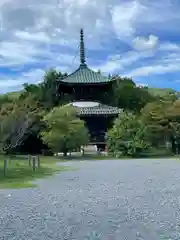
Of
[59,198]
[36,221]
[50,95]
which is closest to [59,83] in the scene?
[50,95]

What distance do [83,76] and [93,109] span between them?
19.2 ft

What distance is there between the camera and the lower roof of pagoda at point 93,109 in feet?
153

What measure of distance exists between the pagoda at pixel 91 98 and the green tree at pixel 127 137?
4719 millimetres

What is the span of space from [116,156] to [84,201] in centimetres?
2839

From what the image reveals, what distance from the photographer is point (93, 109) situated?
47906mm

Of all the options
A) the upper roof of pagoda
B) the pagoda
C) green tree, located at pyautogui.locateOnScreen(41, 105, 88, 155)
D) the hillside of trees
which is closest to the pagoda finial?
the upper roof of pagoda

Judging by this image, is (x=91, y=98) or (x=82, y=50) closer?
(x=91, y=98)

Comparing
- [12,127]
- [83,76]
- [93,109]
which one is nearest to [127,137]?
[93,109]

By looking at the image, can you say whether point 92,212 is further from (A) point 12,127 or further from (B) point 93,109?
(B) point 93,109

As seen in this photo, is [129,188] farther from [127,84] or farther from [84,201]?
[127,84]

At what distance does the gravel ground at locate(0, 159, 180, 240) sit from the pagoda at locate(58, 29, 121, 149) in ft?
100

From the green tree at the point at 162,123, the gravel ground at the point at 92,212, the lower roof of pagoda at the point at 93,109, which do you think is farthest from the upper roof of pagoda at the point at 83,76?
the gravel ground at the point at 92,212

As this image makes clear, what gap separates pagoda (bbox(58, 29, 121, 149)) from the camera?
47.2m

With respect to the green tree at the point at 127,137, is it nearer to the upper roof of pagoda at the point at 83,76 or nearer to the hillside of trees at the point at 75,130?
the hillside of trees at the point at 75,130
